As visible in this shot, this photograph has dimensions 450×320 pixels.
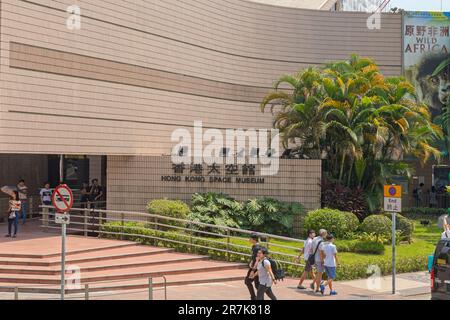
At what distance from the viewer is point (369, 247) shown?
23781mm

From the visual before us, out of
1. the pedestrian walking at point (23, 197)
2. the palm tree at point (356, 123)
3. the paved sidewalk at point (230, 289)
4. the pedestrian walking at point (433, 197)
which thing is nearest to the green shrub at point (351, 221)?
the palm tree at point (356, 123)

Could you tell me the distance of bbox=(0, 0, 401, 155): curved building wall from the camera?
22922 millimetres

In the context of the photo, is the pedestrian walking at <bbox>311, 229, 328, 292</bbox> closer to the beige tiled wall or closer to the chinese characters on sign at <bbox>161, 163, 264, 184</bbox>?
the beige tiled wall

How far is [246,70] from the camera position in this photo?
34.2 metres

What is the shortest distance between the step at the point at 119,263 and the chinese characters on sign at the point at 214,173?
15.7 feet

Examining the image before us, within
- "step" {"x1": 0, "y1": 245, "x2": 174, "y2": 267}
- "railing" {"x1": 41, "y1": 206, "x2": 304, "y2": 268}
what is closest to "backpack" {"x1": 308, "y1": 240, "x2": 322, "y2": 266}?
"railing" {"x1": 41, "y1": 206, "x2": 304, "y2": 268}

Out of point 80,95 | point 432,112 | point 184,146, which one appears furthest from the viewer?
point 432,112

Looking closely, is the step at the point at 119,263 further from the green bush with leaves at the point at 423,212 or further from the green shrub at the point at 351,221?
the green bush with leaves at the point at 423,212

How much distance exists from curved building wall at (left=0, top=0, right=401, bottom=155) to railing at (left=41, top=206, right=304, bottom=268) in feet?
9.57

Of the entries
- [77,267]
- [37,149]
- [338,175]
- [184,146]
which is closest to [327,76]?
[338,175]

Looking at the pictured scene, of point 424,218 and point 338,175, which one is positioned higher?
point 338,175

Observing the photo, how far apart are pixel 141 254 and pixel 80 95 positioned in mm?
6732

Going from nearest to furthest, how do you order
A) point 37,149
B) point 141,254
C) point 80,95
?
point 141,254 → point 37,149 → point 80,95

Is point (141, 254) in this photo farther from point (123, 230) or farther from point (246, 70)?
point (246, 70)
